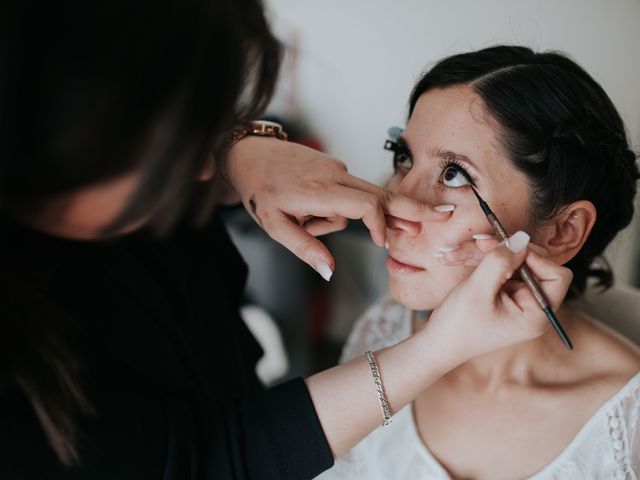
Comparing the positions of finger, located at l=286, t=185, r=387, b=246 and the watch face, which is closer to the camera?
finger, located at l=286, t=185, r=387, b=246

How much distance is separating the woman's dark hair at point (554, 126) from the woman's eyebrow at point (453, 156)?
6cm

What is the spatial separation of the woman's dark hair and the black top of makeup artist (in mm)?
515

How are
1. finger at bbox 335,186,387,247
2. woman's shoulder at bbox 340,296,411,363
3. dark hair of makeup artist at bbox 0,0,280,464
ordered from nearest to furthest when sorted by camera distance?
dark hair of makeup artist at bbox 0,0,280,464 → finger at bbox 335,186,387,247 → woman's shoulder at bbox 340,296,411,363

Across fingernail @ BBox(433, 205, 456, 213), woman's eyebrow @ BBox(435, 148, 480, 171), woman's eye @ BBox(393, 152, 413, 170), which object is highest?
woman's eyebrow @ BBox(435, 148, 480, 171)

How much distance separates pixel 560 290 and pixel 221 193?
58cm

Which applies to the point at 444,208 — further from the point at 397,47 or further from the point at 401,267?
the point at 397,47

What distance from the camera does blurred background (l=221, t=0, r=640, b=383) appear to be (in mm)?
1857

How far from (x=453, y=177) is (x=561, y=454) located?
489 mm

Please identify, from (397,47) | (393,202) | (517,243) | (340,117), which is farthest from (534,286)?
(340,117)

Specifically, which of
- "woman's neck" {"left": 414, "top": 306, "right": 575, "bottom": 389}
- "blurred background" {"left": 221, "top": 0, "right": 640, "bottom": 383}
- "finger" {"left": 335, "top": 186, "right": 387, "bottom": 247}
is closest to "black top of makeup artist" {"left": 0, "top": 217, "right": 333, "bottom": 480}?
"finger" {"left": 335, "top": 186, "right": 387, "bottom": 247}

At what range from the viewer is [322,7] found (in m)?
2.36

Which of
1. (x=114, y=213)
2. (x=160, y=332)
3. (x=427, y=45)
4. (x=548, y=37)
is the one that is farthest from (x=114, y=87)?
(x=427, y=45)

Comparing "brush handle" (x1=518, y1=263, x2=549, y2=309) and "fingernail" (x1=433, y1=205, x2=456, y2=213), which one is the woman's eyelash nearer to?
"fingernail" (x1=433, y1=205, x2=456, y2=213)

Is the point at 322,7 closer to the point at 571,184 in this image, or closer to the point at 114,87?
the point at 571,184
